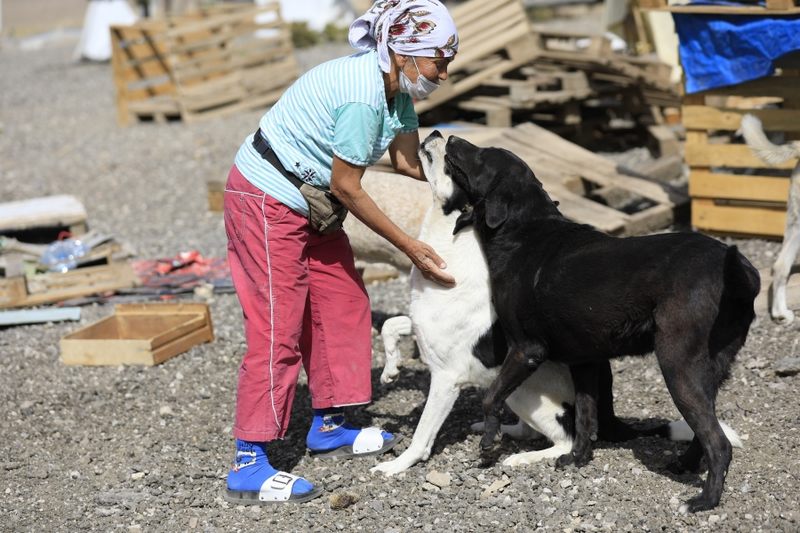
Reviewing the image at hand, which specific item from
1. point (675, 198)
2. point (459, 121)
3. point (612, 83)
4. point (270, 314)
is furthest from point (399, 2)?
point (612, 83)

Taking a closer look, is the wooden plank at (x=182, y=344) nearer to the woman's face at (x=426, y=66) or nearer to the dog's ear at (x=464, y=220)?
the dog's ear at (x=464, y=220)

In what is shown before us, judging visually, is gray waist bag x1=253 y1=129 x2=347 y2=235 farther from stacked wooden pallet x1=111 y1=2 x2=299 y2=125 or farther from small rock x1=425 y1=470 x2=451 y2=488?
stacked wooden pallet x1=111 y1=2 x2=299 y2=125

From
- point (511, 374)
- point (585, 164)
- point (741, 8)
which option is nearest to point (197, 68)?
point (585, 164)

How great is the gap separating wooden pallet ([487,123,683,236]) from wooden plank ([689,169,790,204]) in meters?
0.29

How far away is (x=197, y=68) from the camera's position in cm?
1589

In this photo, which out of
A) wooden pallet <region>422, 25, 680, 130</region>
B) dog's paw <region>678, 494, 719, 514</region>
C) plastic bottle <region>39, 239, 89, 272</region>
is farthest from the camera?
wooden pallet <region>422, 25, 680, 130</region>

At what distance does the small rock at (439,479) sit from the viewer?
4.34 meters

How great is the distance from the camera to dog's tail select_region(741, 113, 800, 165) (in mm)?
6305

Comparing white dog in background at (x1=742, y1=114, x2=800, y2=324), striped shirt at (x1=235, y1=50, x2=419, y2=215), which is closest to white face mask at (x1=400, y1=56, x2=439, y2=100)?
striped shirt at (x1=235, y1=50, x2=419, y2=215)

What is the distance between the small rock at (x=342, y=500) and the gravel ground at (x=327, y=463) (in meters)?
0.02

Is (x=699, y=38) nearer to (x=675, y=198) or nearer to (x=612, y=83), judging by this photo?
(x=675, y=198)

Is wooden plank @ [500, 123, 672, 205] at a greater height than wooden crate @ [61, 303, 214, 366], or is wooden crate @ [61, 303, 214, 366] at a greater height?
wooden plank @ [500, 123, 672, 205]

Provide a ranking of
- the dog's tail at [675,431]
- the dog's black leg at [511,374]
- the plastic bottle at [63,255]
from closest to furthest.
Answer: the dog's black leg at [511,374] < the dog's tail at [675,431] < the plastic bottle at [63,255]

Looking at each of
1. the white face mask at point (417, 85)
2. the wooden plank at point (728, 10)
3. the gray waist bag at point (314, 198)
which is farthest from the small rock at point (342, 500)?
the wooden plank at point (728, 10)
